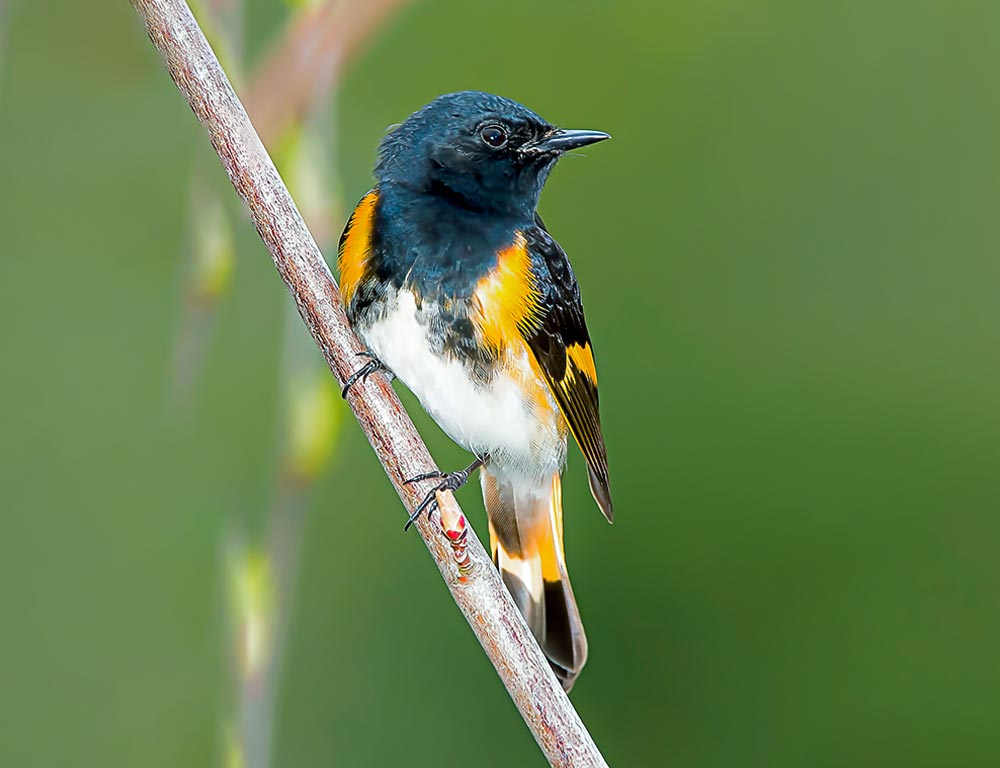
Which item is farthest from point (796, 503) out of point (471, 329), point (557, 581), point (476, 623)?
point (476, 623)

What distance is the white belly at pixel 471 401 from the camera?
1.81 metres

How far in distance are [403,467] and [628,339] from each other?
2.16 m

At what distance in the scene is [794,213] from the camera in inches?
153

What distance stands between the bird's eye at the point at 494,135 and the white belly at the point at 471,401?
0.96ft

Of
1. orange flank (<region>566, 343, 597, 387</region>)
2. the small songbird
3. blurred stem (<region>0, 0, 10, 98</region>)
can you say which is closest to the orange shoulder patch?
the small songbird

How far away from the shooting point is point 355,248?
6.17ft

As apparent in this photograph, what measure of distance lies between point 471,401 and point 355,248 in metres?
0.26

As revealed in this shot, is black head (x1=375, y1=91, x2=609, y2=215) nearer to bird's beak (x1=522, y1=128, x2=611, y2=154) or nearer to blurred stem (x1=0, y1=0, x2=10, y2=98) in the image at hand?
bird's beak (x1=522, y1=128, x2=611, y2=154)

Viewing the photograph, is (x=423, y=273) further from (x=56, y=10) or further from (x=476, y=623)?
(x=56, y=10)

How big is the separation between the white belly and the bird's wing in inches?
1.2

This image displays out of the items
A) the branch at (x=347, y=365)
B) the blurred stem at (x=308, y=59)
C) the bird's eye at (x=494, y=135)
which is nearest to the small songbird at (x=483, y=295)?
the bird's eye at (x=494, y=135)

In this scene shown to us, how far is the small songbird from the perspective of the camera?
5.98 ft

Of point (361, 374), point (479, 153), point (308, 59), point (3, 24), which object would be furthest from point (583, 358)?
point (3, 24)

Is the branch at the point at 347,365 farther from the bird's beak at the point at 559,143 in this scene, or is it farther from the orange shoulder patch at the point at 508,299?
the bird's beak at the point at 559,143
